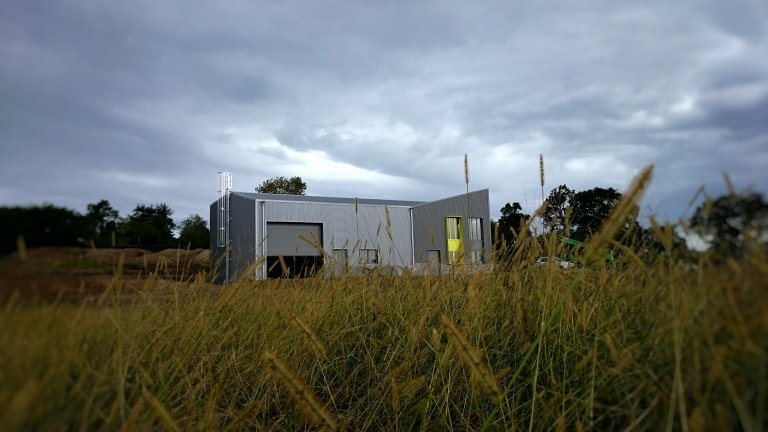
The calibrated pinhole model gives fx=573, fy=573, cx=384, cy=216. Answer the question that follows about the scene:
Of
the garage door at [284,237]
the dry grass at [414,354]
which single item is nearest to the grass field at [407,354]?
the dry grass at [414,354]

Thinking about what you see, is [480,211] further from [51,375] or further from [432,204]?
[51,375]

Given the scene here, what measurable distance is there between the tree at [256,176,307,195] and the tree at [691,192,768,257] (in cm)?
3925

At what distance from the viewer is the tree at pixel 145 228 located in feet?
6.34

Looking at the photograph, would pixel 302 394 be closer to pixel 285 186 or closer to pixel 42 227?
pixel 42 227

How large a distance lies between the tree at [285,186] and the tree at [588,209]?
36624 millimetres

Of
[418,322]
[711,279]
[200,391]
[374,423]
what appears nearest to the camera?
[711,279]

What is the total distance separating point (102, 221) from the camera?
1705 mm

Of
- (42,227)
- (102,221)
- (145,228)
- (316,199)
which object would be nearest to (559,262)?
(145,228)

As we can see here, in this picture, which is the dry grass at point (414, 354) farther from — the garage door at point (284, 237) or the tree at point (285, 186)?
the tree at point (285, 186)

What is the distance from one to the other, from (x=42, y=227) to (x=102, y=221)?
0.26 metres

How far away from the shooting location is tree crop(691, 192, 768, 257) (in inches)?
51.4

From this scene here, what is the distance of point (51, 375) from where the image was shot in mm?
1108

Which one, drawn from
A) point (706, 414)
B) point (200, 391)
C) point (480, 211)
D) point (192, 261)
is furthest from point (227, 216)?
point (706, 414)

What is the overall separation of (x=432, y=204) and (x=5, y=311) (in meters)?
26.8
